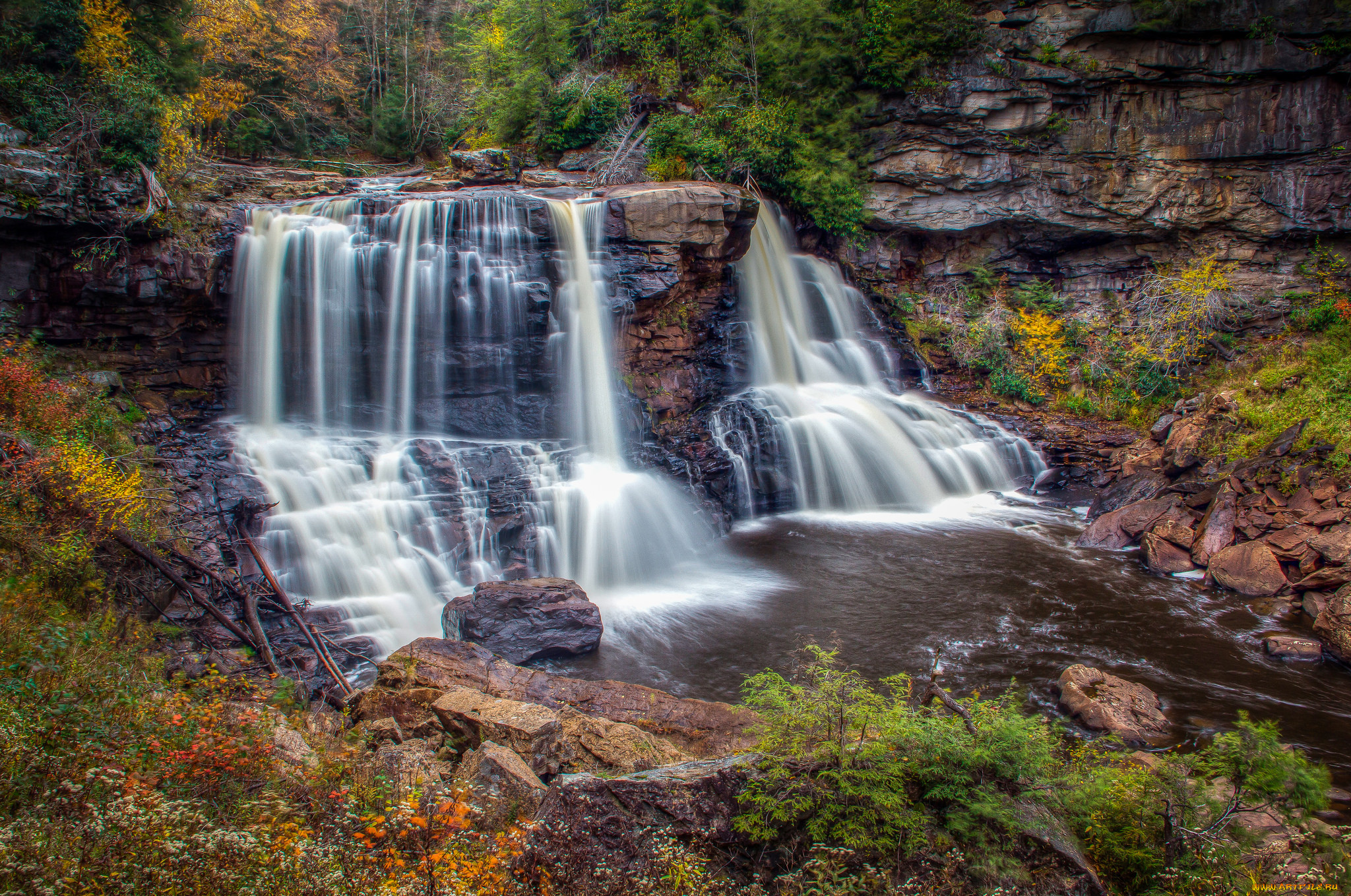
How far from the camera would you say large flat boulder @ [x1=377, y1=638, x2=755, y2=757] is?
5.97 meters

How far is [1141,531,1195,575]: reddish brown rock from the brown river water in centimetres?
19

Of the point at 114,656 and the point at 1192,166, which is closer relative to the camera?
the point at 114,656

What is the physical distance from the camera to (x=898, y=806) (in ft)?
12.2

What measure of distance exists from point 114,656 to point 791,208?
16588 millimetres

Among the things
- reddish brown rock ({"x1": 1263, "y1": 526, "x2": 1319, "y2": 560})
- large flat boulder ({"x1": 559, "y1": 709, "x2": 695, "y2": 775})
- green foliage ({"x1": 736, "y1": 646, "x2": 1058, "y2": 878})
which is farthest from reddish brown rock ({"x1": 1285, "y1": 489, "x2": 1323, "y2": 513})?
large flat boulder ({"x1": 559, "y1": 709, "x2": 695, "y2": 775})

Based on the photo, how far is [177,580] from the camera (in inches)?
265

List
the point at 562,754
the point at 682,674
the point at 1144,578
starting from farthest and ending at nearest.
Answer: the point at 1144,578 < the point at 682,674 < the point at 562,754

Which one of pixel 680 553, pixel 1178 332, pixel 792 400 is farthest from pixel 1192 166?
pixel 680 553

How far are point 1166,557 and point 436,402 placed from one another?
486 inches

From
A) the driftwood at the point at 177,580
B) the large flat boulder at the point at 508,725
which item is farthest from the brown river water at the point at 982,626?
the driftwood at the point at 177,580

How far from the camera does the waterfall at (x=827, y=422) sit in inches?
537

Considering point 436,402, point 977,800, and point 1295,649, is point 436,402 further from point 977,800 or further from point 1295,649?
point 1295,649

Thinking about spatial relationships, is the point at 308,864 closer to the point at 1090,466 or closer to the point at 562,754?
the point at 562,754

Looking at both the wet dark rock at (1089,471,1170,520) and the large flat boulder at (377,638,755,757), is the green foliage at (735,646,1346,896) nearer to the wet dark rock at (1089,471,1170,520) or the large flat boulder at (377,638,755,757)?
the large flat boulder at (377,638,755,757)
